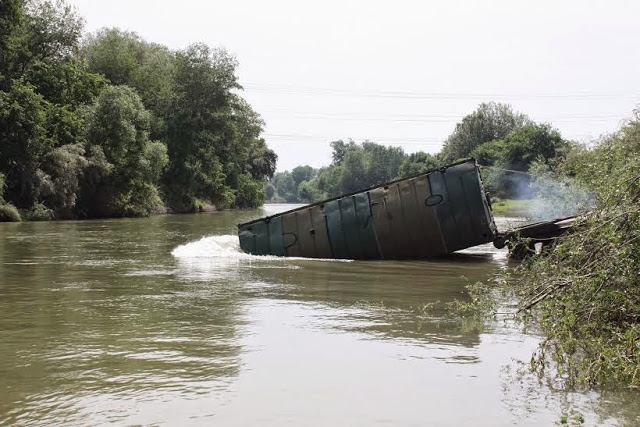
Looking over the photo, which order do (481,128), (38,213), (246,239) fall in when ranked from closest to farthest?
(246,239), (38,213), (481,128)

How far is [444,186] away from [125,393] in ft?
51.1

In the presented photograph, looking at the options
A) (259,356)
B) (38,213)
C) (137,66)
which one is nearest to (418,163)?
(137,66)

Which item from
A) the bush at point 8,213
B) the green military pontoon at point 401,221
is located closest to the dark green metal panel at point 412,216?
the green military pontoon at point 401,221

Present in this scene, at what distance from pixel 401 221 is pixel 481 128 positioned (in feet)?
406

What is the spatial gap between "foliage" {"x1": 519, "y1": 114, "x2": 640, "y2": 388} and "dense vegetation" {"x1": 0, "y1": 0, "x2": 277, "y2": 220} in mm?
42572

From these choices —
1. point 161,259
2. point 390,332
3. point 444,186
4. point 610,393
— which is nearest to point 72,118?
point 161,259

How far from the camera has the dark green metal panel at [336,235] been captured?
70.9 feet

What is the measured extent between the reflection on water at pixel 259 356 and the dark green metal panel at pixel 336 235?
5.37 metres

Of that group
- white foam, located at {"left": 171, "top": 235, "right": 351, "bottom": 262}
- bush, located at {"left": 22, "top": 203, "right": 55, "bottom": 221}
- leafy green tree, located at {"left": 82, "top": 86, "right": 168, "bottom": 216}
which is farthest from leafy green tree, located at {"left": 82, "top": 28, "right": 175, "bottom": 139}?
white foam, located at {"left": 171, "top": 235, "right": 351, "bottom": 262}

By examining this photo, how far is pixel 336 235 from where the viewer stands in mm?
21656

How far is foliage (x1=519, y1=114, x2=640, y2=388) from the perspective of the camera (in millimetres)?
6906

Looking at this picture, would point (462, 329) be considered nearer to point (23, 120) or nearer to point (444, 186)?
point (444, 186)

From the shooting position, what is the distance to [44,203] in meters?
49.0

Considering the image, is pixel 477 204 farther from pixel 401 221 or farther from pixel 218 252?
pixel 218 252
